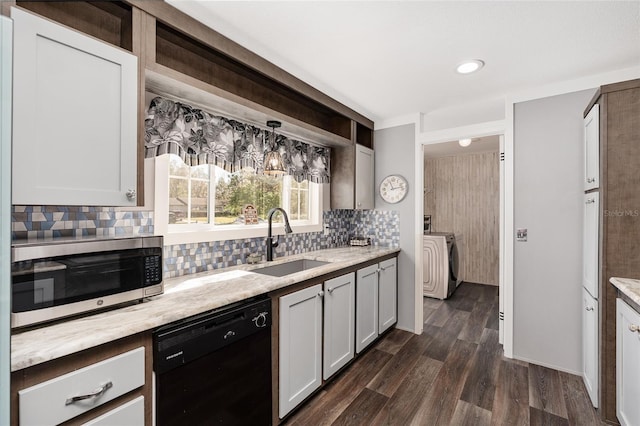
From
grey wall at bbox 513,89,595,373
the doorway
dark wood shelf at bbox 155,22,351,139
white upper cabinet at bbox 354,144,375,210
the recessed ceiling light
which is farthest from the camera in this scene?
the doorway

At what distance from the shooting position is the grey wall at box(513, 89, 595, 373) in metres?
2.40

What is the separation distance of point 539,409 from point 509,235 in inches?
51.6

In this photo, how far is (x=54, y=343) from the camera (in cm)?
94

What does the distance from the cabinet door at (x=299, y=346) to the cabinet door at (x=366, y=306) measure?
568 mm

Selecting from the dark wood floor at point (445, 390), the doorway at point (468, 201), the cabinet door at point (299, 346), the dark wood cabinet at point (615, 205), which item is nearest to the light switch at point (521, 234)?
the dark wood cabinet at point (615, 205)

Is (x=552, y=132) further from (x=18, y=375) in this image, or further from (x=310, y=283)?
(x=18, y=375)

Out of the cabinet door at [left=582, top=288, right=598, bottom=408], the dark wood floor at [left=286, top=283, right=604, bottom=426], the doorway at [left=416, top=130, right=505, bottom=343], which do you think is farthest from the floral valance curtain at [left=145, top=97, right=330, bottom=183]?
the doorway at [left=416, top=130, right=505, bottom=343]

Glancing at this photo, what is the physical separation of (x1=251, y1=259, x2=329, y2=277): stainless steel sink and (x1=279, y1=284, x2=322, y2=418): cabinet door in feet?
1.65

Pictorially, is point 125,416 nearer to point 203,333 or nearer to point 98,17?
point 203,333

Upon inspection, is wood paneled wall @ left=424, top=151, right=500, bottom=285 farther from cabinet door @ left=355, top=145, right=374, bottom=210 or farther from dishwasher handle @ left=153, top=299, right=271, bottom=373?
dishwasher handle @ left=153, top=299, right=271, bottom=373

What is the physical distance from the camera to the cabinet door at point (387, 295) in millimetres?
2951

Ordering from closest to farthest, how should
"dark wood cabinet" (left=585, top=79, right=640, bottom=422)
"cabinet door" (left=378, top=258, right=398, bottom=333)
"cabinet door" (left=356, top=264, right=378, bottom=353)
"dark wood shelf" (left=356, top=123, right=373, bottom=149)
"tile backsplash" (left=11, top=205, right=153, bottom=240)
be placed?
"tile backsplash" (left=11, top=205, right=153, bottom=240) < "dark wood cabinet" (left=585, top=79, right=640, bottom=422) < "cabinet door" (left=356, top=264, right=378, bottom=353) < "cabinet door" (left=378, top=258, right=398, bottom=333) < "dark wood shelf" (left=356, top=123, right=373, bottom=149)

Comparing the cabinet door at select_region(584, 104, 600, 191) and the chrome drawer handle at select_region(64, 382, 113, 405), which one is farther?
the cabinet door at select_region(584, 104, 600, 191)

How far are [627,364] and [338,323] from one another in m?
1.67
